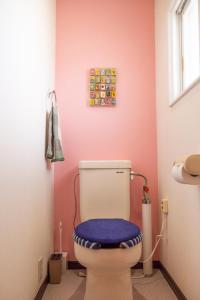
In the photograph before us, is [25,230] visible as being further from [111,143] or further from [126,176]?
[111,143]

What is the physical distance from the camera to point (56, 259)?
65.7 inches

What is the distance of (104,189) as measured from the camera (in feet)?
5.73

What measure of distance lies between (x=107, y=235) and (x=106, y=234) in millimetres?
14


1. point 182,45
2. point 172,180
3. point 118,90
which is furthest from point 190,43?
point 172,180

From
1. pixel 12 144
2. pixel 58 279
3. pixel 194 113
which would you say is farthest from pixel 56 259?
pixel 194 113

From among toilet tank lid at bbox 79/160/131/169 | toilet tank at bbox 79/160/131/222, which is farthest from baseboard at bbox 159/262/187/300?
toilet tank lid at bbox 79/160/131/169

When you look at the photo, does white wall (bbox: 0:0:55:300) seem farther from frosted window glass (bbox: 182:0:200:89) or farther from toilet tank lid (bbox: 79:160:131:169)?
frosted window glass (bbox: 182:0:200:89)

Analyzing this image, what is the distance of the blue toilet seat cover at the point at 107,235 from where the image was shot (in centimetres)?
115

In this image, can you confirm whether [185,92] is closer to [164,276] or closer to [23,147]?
[23,147]

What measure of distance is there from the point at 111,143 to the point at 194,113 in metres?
0.87

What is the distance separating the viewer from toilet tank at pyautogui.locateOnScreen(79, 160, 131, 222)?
5.66 feet

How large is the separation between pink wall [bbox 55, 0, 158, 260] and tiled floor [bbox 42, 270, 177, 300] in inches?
11.8

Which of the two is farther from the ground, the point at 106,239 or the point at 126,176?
the point at 126,176

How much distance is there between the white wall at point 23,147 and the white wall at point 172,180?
82 centimetres
